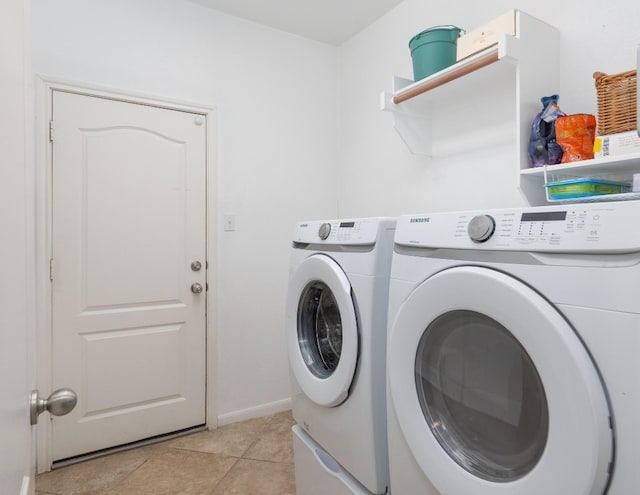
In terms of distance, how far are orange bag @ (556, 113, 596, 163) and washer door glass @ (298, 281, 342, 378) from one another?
3.20 ft

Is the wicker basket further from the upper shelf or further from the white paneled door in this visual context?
the white paneled door

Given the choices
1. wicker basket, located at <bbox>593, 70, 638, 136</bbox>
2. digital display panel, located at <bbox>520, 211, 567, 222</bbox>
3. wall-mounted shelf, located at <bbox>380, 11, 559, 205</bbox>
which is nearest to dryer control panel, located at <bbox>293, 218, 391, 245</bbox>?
digital display panel, located at <bbox>520, 211, 567, 222</bbox>

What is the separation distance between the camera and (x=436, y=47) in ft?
5.77

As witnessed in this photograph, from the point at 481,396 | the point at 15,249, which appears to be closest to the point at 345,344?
the point at 481,396

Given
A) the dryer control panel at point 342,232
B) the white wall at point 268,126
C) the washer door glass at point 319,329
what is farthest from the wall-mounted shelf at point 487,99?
the washer door glass at point 319,329

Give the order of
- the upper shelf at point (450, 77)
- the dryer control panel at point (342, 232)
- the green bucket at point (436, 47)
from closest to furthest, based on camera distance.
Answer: the dryer control panel at point (342, 232), the upper shelf at point (450, 77), the green bucket at point (436, 47)

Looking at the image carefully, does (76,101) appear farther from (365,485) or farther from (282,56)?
(365,485)

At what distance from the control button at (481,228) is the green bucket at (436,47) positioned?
116 centimetres

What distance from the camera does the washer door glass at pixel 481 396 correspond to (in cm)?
83

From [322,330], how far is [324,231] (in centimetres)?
43

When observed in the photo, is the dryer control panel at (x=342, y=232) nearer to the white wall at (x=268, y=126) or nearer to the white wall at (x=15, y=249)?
the white wall at (x=268, y=126)

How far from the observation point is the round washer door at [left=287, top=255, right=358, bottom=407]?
129cm

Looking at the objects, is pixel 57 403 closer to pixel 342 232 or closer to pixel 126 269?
pixel 342 232

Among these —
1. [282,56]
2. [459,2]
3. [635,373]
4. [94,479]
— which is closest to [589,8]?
[459,2]
